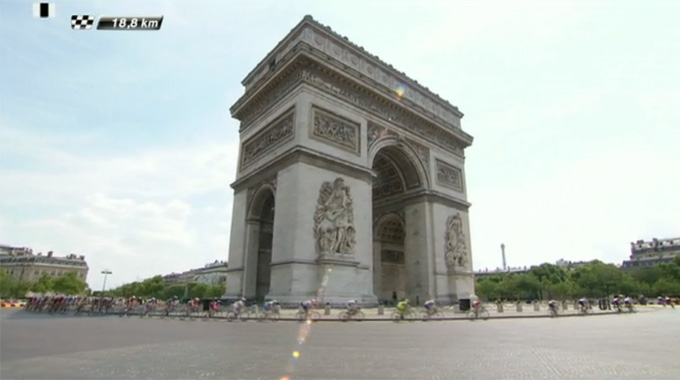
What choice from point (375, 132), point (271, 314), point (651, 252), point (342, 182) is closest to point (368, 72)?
point (375, 132)

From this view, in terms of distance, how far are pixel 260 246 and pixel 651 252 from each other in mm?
97894

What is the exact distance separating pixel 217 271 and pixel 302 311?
9833cm

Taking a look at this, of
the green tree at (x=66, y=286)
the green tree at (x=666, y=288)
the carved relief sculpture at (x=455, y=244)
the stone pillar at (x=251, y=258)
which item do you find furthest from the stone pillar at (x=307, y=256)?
the green tree at (x=66, y=286)

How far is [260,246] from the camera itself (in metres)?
22.5

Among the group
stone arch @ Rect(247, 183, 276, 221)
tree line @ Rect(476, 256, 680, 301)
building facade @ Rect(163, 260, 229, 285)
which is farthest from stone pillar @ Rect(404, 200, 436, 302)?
building facade @ Rect(163, 260, 229, 285)

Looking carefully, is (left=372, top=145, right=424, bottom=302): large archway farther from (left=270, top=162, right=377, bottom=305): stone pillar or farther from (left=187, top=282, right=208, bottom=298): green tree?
(left=187, top=282, right=208, bottom=298): green tree

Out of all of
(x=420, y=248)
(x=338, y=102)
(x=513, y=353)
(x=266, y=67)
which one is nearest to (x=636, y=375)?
(x=513, y=353)

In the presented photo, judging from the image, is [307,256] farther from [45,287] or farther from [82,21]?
[45,287]

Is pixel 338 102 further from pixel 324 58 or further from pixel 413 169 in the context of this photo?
pixel 413 169

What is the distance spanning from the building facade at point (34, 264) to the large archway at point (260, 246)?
312ft

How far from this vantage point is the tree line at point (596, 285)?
5316 centimetres

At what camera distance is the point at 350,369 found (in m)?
4.30

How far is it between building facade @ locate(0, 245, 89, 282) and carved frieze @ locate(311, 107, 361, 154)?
331ft

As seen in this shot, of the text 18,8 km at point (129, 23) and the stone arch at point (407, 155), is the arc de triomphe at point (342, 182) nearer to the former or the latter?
the stone arch at point (407, 155)
